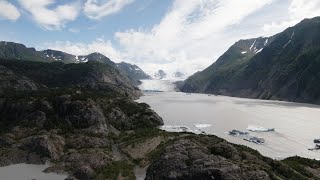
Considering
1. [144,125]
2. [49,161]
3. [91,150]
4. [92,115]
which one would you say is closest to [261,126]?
[144,125]

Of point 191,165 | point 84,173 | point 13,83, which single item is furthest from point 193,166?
point 13,83

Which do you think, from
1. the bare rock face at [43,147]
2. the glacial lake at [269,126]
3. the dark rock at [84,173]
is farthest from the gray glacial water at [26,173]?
the glacial lake at [269,126]

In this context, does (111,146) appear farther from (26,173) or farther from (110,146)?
(26,173)

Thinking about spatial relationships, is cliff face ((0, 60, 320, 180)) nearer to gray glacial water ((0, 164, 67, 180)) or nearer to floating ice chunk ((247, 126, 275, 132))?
gray glacial water ((0, 164, 67, 180))

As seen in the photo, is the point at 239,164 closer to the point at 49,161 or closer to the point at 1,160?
the point at 49,161

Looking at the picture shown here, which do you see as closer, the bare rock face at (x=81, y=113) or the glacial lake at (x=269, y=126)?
the glacial lake at (x=269, y=126)

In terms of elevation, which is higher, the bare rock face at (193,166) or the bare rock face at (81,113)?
the bare rock face at (81,113)

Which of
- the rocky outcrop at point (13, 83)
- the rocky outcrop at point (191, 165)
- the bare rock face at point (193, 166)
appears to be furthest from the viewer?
the rocky outcrop at point (13, 83)

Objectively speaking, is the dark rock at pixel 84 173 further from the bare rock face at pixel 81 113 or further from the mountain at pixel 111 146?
the bare rock face at pixel 81 113
